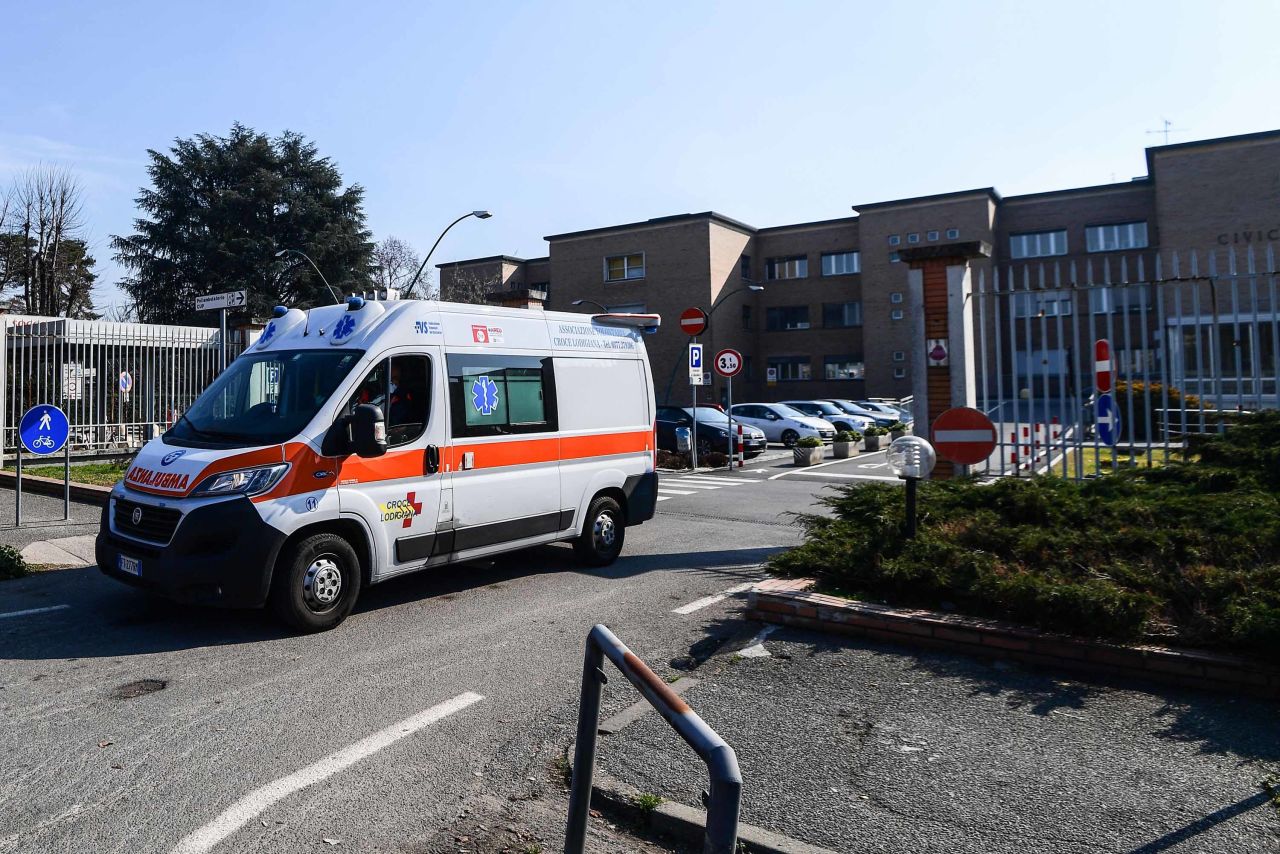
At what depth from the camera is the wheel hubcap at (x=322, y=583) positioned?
6504 mm

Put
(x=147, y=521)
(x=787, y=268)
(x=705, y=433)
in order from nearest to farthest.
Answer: (x=147, y=521) → (x=705, y=433) → (x=787, y=268)

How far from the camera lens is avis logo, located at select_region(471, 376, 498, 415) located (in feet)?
25.4

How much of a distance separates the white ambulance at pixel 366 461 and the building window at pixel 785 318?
161 ft

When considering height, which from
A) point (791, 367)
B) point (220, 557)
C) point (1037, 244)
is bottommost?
point (220, 557)

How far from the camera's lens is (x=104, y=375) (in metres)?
18.3

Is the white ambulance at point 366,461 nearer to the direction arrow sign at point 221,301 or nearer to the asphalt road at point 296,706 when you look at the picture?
the asphalt road at point 296,706

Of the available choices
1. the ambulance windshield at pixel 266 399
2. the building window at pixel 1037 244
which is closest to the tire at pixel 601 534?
the ambulance windshield at pixel 266 399

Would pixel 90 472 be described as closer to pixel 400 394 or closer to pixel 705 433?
pixel 400 394

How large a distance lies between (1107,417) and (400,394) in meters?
7.35

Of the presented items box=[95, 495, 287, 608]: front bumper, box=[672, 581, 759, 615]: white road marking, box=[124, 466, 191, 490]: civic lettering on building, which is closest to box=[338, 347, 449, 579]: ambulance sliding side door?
box=[95, 495, 287, 608]: front bumper

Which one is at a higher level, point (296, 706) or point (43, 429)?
point (43, 429)

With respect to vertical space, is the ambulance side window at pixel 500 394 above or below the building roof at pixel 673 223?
below

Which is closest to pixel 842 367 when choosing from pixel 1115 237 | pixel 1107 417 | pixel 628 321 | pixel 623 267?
pixel 623 267

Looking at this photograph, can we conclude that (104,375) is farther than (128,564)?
Yes
